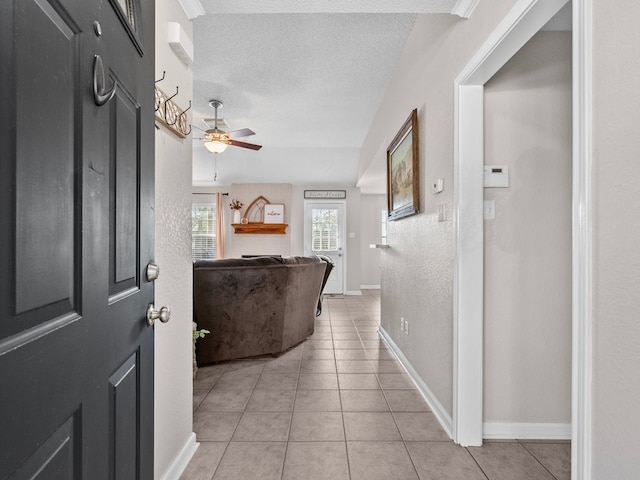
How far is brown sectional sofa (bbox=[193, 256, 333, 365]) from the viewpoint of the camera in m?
3.02

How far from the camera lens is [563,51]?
1976 millimetres

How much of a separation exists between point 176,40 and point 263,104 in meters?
3.18

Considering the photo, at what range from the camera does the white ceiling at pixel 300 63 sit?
6.31 ft

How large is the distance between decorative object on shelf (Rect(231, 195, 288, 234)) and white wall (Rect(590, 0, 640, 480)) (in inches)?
272

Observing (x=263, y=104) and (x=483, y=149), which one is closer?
(x=483, y=149)

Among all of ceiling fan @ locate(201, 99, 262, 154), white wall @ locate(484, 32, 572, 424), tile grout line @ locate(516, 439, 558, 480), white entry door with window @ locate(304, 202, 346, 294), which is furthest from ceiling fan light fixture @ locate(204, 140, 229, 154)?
tile grout line @ locate(516, 439, 558, 480)

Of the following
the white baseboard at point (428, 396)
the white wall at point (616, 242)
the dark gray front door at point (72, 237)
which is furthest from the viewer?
the white baseboard at point (428, 396)

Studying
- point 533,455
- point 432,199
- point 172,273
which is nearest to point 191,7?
point 172,273

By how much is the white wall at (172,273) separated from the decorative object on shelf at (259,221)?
19.2ft

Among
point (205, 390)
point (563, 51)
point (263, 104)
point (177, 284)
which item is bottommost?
point (205, 390)

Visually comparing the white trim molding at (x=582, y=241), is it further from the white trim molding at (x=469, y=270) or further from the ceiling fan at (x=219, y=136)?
the ceiling fan at (x=219, y=136)

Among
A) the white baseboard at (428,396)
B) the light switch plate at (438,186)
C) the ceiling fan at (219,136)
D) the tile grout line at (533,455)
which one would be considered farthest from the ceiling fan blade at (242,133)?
the tile grout line at (533,455)

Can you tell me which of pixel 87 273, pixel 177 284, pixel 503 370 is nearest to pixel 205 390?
pixel 177 284

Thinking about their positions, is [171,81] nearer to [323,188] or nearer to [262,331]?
[262,331]
